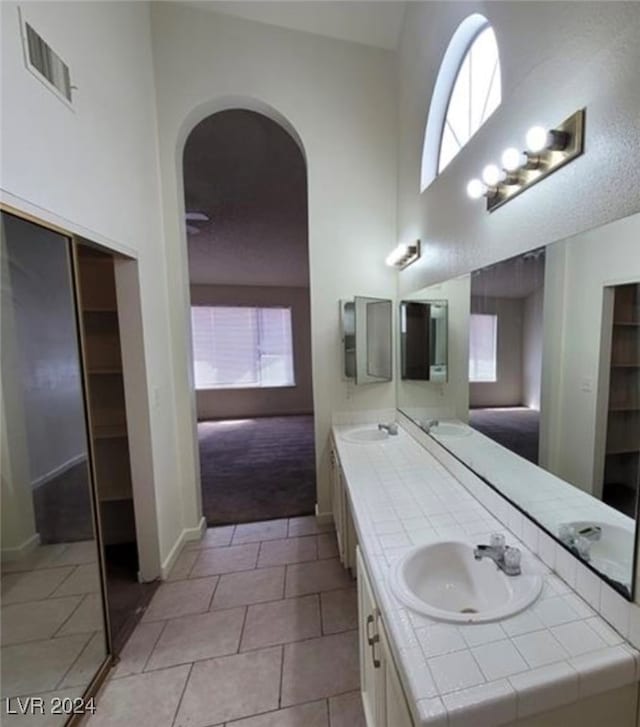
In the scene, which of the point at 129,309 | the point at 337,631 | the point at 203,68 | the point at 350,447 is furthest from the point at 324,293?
the point at 337,631

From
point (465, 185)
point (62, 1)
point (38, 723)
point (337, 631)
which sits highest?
point (62, 1)

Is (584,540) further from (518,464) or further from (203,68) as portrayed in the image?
(203,68)

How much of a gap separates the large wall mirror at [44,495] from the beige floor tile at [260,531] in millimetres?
1250

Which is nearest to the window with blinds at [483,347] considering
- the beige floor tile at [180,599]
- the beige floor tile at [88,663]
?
the beige floor tile at [180,599]

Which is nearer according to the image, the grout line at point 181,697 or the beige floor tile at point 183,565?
the grout line at point 181,697

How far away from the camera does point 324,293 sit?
9.55 ft

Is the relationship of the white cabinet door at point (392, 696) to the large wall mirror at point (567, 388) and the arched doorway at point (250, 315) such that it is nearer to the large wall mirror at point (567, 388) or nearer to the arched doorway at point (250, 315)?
the large wall mirror at point (567, 388)

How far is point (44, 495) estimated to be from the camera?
1623 millimetres

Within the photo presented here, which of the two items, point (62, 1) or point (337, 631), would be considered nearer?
point (62, 1)

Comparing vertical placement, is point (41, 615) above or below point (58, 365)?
below

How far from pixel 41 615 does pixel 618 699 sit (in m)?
2.01

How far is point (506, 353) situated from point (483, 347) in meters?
0.17

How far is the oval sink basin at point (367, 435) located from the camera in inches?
107

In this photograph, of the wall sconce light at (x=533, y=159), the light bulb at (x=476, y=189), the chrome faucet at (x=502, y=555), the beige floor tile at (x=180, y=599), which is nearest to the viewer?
the wall sconce light at (x=533, y=159)
